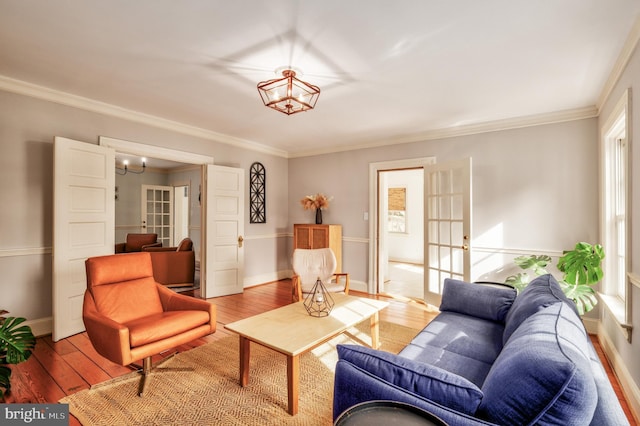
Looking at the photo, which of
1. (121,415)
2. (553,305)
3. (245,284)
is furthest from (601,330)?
(245,284)

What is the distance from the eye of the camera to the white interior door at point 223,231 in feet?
14.7

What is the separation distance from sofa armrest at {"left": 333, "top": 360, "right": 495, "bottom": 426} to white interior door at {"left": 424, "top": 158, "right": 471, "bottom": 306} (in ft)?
9.84

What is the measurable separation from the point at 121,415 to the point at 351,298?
1.97 meters

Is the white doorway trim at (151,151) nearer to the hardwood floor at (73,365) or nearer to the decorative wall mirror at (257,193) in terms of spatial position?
the decorative wall mirror at (257,193)

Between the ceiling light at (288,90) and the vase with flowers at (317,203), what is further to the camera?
the vase with flowers at (317,203)

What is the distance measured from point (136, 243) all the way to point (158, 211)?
1.60 m

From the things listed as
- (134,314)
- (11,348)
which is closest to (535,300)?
(134,314)

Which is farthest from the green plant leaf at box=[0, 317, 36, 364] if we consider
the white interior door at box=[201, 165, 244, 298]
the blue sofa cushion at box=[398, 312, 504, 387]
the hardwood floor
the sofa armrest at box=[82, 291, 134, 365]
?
the white interior door at box=[201, 165, 244, 298]

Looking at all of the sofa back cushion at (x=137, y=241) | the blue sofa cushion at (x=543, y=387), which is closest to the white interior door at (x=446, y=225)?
the blue sofa cushion at (x=543, y=387)

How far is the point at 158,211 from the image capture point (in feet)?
25.2

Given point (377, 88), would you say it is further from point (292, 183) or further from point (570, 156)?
point (292, 183)

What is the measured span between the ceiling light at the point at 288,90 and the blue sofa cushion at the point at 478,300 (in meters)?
2.04

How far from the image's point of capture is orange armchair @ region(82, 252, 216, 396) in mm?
2059

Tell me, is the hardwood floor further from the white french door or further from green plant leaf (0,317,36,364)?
the white french door
